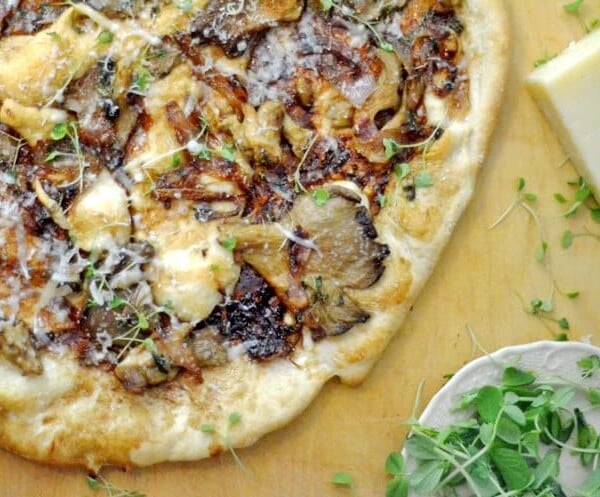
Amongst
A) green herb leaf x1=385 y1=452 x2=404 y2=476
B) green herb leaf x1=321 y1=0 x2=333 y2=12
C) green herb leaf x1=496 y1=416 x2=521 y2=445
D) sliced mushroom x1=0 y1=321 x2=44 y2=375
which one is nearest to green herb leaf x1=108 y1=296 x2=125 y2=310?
sliced mushroom x1=0 y1=321 x2=44 y2=375

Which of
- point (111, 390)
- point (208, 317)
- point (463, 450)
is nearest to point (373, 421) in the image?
point (463, 450)

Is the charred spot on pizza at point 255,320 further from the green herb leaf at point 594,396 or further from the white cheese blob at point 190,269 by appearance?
the green herb leaf at point 594,396

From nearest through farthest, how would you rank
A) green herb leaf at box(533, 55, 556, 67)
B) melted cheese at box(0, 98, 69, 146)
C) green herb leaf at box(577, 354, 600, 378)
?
melted cheese at box(0, 98, 69, 146)
green herb leaf at box(577, 354, 600, 378)
green herb leaf at box(533, 55, 556, 67)

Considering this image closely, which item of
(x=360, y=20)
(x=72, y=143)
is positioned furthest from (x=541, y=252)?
(x=72, y=143)

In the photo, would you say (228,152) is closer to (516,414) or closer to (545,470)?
(516,414)

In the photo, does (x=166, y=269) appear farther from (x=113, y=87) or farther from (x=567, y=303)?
(x=567, y=303)

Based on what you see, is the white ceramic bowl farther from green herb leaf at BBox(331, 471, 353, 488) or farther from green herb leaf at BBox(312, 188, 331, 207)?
green herb leaf at BBox(312, 188, 331, 207)
